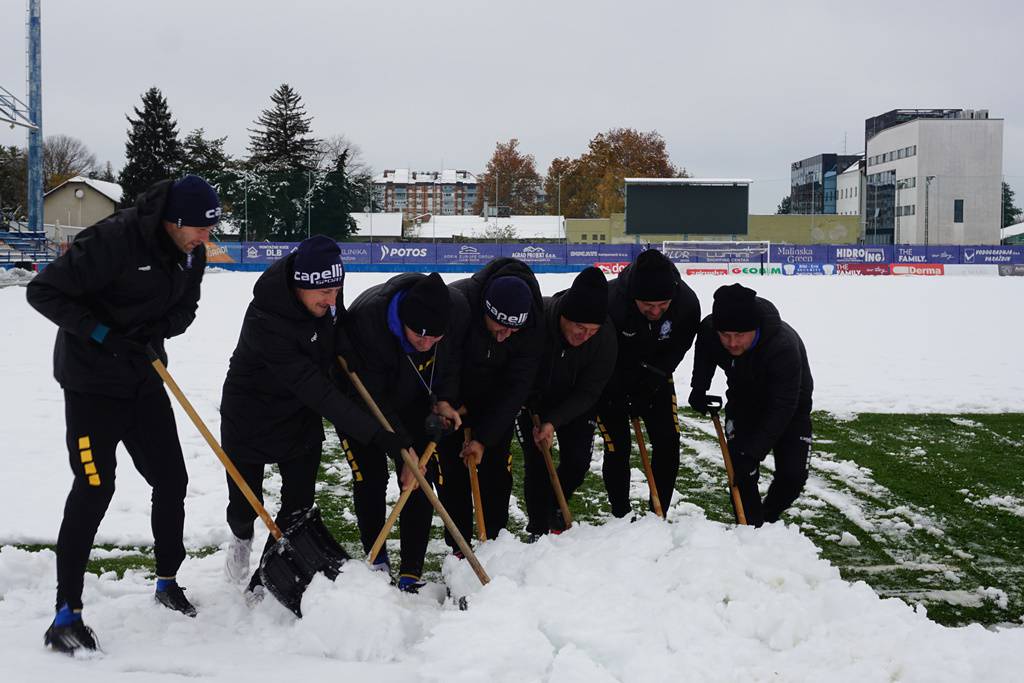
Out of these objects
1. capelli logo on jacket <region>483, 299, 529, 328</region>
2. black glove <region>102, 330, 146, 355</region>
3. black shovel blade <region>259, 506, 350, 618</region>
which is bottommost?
black shovel blade <region>259, 506, 350, 618</region>

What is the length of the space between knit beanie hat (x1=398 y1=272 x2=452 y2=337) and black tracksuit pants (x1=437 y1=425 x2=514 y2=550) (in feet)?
2.56

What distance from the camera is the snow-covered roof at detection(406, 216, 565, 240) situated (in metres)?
62.4

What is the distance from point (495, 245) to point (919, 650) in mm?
35191

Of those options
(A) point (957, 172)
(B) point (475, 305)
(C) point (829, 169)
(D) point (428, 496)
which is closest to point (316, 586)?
(D) point (428, 496)

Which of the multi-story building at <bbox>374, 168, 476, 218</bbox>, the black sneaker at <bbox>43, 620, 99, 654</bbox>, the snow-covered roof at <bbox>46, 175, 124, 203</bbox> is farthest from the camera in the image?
the multi-story building at <bbox>374, 168, 476, 218</bbox>

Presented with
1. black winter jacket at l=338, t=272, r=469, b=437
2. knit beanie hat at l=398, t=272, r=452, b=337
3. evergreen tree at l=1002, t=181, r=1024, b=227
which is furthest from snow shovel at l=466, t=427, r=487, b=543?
evergreen tree at l=1002, t=181, r=1024, b=227

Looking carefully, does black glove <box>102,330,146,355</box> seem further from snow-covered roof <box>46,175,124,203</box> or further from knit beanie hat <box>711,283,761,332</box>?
snow-covered roof <box>46,175,124,203</box>

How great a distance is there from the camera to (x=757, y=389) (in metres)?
4.54

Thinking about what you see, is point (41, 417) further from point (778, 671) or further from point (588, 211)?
point (588, 211)

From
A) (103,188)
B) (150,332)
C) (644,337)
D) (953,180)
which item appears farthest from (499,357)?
(953,180)

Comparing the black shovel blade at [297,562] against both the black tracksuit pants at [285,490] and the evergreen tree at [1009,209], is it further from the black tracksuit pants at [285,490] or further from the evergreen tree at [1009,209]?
the evergreen tree at [1009,209]

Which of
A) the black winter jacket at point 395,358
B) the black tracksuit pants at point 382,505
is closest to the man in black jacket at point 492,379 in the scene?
the black winter jacket at point 395,358

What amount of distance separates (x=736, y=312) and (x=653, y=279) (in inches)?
17.5

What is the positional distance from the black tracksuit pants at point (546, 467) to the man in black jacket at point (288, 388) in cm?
112
